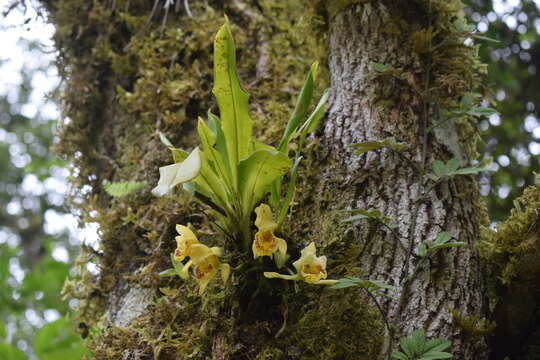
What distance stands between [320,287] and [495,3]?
228 centimetres

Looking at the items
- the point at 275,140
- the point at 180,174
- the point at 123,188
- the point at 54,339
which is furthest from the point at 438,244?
the point at 54,339

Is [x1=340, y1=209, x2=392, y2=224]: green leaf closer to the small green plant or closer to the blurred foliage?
the small green plant

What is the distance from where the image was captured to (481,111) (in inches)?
49.9

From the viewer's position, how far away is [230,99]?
115 cm

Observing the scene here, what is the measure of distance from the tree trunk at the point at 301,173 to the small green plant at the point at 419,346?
0.32ft

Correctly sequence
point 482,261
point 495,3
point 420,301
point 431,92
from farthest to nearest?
point 495,3
point 431,92
point 482,261
point 420,301

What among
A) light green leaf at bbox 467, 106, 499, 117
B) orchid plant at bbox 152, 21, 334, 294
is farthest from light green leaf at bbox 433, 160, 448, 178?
orchid plant at bbox 152, 21, 334, 294

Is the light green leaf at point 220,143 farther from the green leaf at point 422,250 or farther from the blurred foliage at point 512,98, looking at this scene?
the blurred foliage at point 512,98

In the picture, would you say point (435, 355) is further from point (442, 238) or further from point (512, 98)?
point (512, 98)

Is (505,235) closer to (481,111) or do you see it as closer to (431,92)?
(481,111)

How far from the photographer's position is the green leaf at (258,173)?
101 centimetres

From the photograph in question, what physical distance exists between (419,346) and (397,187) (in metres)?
0.46

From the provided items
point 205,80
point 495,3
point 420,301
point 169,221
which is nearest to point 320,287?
point 420,301

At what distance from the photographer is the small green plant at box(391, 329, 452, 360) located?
0.95 m
